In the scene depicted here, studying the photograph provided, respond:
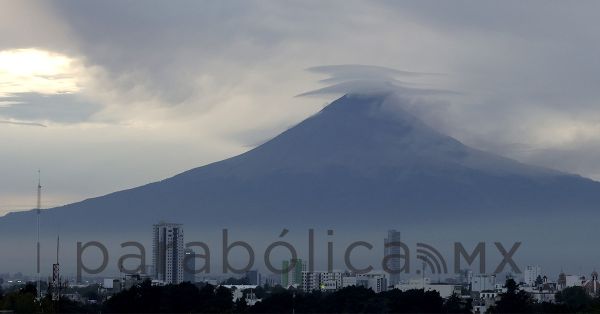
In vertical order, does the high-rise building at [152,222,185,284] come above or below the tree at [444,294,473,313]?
above

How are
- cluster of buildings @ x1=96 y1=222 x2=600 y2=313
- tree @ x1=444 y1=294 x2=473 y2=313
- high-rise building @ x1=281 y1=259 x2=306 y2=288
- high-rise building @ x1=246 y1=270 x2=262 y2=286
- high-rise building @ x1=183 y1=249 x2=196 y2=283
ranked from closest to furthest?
tree @ x1=444 y1=294 x2=473 y2=313 < cluster of buildings @ x1=96 y1=222 x2=600 y2=313 < high-rise building @ x1=281 y1=259 x2=306 y2=288 < high-rise building @ x1=183 y1=249 x2=196 y2=283 < high-rise building @ x1=246 y1=270 x2=262 y2=286

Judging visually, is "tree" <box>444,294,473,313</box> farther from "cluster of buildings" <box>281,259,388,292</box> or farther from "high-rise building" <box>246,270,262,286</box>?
"high-rise building" <box>246,270,262,286</box>

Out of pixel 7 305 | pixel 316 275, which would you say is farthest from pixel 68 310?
pixel 316 275

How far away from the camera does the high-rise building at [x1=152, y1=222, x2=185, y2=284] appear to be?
151 m

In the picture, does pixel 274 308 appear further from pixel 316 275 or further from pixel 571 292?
pixel 316 275

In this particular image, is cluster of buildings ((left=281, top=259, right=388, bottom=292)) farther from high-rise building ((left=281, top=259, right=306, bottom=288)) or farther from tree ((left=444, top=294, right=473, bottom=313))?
tree ((left=444, top=294, right=473, bottom=313))

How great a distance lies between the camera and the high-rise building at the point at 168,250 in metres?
151

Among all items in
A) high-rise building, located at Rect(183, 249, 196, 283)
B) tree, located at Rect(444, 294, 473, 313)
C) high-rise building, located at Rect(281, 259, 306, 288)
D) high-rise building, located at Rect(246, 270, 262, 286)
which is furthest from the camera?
high-rise building, located at Rect(246, 270, 262, 286)

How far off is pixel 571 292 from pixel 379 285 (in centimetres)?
4135

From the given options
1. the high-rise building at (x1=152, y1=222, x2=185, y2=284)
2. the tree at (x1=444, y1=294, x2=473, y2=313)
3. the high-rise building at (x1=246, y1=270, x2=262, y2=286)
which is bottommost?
the high-rise building at (x1=246, y1=270, x2=262, y2=286)

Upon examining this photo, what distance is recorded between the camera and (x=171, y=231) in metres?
162

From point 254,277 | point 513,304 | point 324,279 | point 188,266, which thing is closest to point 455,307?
point 513,304

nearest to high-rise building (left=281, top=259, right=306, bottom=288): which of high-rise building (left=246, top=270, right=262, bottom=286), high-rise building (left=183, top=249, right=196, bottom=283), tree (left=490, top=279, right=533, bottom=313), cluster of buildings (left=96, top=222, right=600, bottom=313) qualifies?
cluster of buildings (left=96, top=222, right=600, bottom=313)

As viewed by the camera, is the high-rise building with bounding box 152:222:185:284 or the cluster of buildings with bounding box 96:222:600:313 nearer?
the cluster of buildings with bounding box 96:222:600:313
